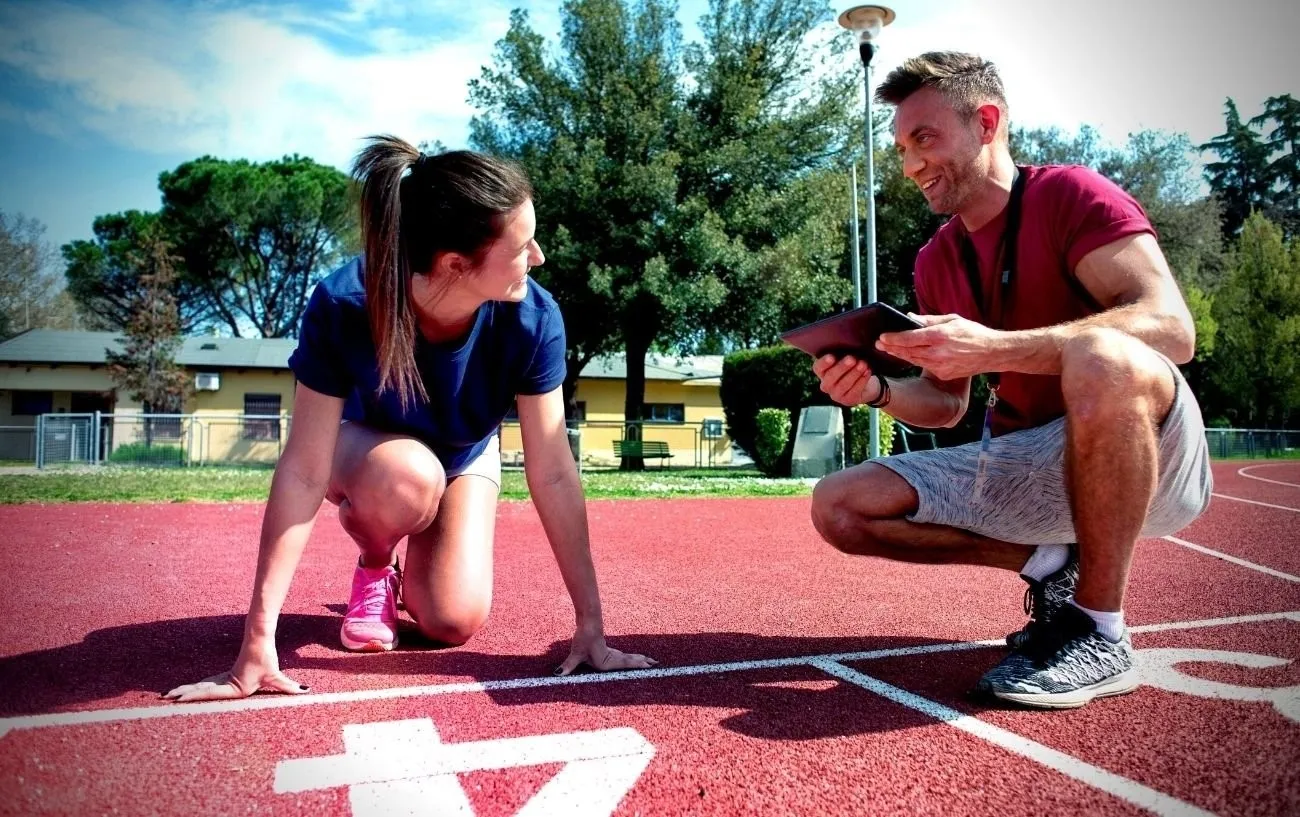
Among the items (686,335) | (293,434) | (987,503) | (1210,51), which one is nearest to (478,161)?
(293,434)

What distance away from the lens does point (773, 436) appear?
1869cm

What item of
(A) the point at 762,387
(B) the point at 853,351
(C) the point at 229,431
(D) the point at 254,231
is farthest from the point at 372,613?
(D) the point at 254,231

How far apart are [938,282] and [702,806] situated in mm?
2426

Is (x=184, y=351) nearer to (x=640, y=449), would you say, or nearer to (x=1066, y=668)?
(x=640, y=449)

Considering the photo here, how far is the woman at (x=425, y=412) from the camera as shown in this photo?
2680 millimetres

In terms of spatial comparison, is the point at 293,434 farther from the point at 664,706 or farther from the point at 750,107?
the point at 750,107

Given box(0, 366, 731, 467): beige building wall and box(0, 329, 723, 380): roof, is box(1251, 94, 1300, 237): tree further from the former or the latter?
box(0, 329, 723, 380): roof

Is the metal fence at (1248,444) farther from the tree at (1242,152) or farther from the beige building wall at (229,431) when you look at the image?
the beige building wall at (229,431)

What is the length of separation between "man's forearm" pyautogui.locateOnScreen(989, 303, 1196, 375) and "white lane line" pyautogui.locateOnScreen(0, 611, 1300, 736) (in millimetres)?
1182

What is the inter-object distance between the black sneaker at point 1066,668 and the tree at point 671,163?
19.3 metres

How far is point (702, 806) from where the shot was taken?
181 cm

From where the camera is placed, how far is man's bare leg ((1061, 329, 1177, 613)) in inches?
97.3

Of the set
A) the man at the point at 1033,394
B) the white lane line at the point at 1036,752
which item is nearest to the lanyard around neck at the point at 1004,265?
the man at the point at 1033,394

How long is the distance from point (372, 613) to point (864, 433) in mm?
14341
